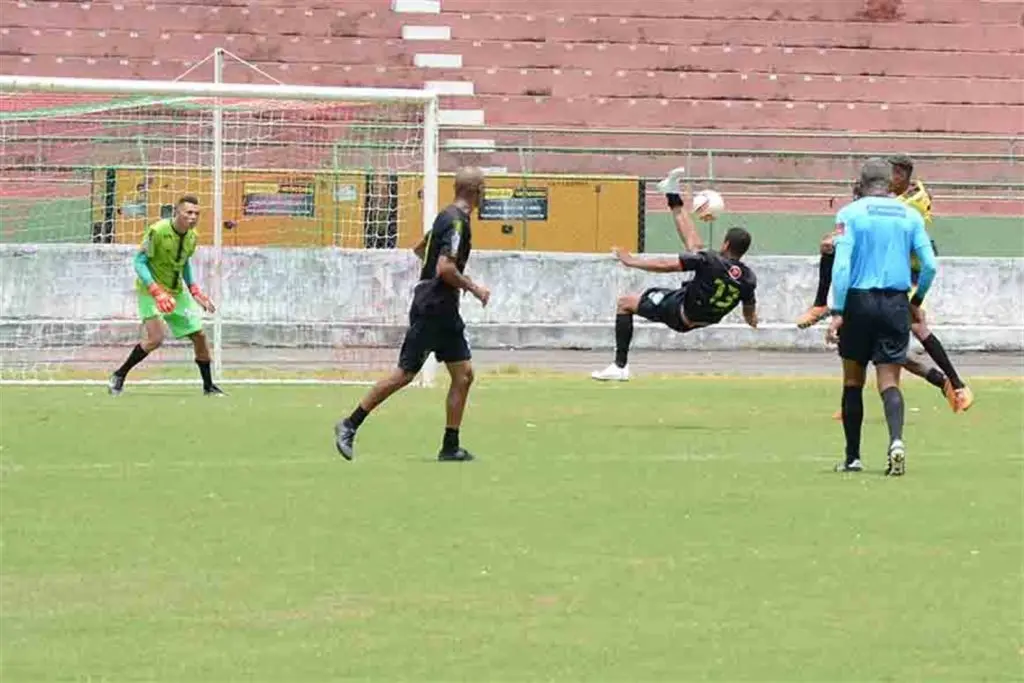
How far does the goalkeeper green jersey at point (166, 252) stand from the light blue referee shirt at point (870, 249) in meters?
7.88

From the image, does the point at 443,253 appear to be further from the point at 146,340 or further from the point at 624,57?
the point at 624,57

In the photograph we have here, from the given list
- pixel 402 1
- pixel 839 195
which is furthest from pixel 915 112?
pixel 402 1

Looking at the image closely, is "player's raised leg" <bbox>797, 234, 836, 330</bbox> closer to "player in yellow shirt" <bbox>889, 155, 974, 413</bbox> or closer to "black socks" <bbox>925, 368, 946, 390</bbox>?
"player in yellow shirt" <bbox>889, 155, 974, 413</bbox>

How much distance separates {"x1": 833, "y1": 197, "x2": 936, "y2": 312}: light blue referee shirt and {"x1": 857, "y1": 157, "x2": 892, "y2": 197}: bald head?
0.23 ft

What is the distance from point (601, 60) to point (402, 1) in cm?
307

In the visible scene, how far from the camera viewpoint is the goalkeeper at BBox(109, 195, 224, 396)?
1955 cm

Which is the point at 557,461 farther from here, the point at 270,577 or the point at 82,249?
the point at 82,249

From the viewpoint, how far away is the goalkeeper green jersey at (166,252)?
19625 mm

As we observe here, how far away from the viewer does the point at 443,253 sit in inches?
547

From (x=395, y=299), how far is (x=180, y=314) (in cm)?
626

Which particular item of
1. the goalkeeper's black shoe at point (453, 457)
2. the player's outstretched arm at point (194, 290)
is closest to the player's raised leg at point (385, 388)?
the goalkeeper's black shoe at point (453, 457)

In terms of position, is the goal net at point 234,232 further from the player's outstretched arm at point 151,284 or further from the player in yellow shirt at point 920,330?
the player in yellow shirt at point 920,330

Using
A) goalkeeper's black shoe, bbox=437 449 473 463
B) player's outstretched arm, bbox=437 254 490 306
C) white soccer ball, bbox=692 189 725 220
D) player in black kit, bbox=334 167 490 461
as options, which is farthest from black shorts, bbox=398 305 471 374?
white soccer ball, bbox=692 189 725 220

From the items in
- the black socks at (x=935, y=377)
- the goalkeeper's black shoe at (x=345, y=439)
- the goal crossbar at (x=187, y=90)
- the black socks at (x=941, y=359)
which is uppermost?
the goal crossbar at (x=187, y=90)
